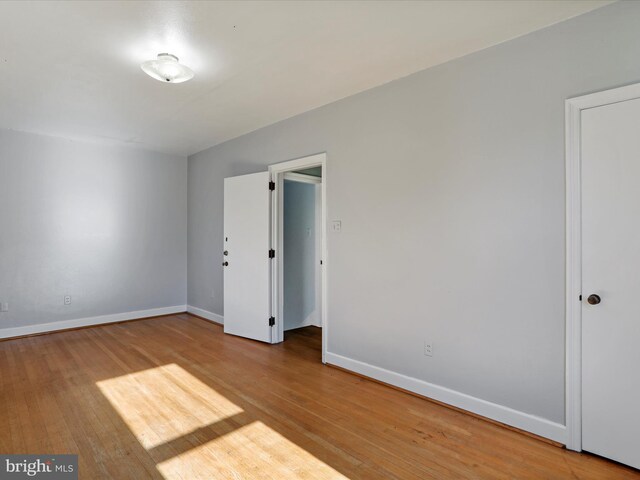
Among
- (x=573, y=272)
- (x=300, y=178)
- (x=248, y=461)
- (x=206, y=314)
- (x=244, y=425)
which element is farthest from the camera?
(x=206, y=314)

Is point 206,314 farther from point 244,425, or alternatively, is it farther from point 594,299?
point 594,299

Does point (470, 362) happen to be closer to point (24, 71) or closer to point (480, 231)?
point (480, 231)

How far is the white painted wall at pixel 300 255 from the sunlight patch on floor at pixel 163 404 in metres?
1.91

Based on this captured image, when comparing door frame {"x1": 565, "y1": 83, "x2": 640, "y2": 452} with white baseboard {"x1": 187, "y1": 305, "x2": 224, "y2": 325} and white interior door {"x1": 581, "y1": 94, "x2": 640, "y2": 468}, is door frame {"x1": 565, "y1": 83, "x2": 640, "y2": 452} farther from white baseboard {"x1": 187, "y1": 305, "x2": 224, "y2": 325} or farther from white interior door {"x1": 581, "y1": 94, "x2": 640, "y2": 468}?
white baseboard {"x1": 187, "y1": 305, "x2": 224, "y2": 325}

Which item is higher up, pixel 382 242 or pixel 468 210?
pixel 468 210

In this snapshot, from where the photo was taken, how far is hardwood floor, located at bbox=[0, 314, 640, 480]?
1.96m

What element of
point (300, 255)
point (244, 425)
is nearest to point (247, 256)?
point (300, 255)

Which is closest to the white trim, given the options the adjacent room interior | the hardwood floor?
the adjacent room interior

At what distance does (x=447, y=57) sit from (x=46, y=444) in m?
3.72

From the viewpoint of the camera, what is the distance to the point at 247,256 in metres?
4.46

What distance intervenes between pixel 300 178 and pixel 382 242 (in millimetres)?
1929

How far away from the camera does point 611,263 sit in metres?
2.02

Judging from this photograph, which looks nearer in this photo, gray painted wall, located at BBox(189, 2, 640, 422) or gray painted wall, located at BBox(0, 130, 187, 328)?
gray painted wall, located at BBox(189, 2, 640, 422)

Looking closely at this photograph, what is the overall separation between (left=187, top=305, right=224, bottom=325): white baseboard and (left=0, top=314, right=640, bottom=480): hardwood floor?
4.52ft
